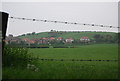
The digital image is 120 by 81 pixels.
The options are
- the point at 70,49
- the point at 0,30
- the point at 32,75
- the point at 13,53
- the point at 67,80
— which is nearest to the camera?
the point at 67,80

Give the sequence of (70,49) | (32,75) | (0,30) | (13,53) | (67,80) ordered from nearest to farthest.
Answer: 1. (67,80)
2. (32,75)
3. (0,30)
4. (13,53)
5. (70,49)

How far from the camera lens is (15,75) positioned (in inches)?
211

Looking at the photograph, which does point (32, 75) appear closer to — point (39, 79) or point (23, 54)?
point (39, 79)

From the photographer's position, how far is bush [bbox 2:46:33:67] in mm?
6809

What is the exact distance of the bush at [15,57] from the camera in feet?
22.3

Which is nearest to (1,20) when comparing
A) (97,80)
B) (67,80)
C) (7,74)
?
(7,74)

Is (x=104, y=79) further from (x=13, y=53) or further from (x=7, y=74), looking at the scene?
(x=13, y=53)

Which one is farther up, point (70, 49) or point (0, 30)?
point (0, 30)

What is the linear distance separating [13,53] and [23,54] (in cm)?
43

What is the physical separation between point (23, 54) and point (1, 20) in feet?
5.94

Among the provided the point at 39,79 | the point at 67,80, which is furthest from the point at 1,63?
the point at 67,80

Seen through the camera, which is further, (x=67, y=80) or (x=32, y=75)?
(x=32, y=75)

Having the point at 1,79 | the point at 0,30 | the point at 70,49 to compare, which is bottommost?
the point at 70,49

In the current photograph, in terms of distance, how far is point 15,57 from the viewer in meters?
7.08
